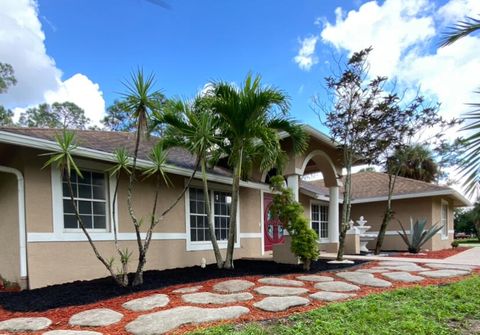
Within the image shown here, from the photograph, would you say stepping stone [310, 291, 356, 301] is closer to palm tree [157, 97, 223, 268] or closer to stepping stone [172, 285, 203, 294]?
stepping stone [172, 285, 203, 294]

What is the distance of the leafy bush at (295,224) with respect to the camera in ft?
27.7

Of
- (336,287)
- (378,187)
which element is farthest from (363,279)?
(378,187)

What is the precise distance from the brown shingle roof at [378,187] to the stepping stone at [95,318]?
11236 millimetres

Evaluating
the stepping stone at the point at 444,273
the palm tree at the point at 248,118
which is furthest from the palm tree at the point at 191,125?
the stepping stone at the point at 444,273

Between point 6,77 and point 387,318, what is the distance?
94.4ft

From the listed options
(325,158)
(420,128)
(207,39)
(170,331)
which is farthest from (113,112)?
(170,331)

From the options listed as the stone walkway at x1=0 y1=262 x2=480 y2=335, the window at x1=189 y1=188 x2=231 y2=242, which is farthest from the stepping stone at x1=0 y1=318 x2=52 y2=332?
the window at x1=189 y1=188 x2=231 y2=242

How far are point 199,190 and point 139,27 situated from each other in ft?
17.9

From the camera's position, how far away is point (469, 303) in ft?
16.6

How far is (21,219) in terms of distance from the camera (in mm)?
6285

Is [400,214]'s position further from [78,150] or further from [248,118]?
[78,150]

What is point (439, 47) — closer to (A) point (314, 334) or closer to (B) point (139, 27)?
(A) point (314, 334)

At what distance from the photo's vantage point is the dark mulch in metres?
5.35

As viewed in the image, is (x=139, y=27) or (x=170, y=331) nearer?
(x=170, y=331)
